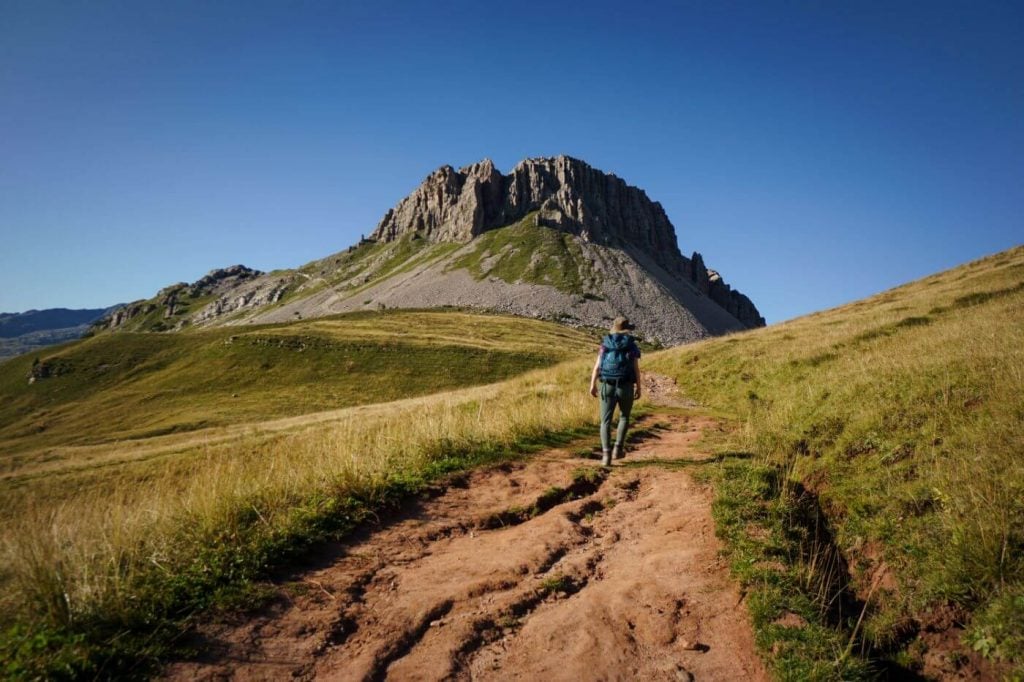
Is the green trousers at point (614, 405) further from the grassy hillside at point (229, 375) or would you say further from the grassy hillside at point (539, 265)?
the grassy hillside at point (539, 265)

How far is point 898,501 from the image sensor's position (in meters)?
6.66

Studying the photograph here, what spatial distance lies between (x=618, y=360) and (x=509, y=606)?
6680 millimetres

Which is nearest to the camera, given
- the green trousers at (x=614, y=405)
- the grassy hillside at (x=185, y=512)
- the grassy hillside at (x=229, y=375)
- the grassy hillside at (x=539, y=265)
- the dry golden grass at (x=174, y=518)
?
the grassy hillside at (x=185, y=512)

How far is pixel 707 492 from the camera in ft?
→ 28.5

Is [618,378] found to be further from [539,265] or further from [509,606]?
[539,265]

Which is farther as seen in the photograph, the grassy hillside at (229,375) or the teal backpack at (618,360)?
the grassy hillside at (229,375)

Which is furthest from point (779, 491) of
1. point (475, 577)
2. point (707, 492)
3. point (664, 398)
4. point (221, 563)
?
point (664, 398)

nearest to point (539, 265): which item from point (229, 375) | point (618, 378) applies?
point (229, 375)

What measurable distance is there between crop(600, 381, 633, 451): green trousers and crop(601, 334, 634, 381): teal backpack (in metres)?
0.19

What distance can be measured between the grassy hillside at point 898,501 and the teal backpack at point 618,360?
10.2ft

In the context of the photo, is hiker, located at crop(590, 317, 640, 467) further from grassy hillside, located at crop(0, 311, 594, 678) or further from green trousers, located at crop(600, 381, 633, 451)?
grassy hillside, located at crop(0, 311, 594, 678)

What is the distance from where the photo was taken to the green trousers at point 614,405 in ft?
36.4

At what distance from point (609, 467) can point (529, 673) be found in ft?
21.5

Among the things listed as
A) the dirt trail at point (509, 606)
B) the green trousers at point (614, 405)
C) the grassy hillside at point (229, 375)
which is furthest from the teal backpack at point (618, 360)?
the grassy hillside at point (229, 375)
